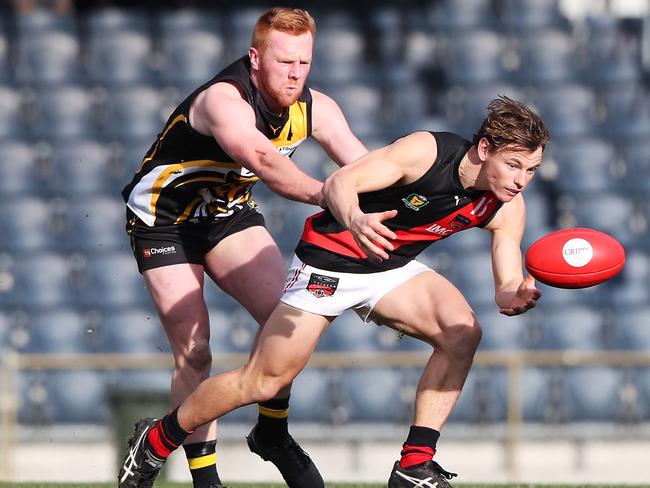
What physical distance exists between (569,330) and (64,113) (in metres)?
5.92

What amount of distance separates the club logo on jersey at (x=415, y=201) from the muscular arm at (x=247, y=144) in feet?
1.39

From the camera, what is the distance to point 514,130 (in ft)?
Answer: 17.1

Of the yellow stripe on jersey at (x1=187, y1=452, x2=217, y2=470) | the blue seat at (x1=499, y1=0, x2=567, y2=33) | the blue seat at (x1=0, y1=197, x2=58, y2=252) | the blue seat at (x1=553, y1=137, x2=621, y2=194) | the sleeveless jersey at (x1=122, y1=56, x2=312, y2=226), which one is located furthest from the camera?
the blue seat at (x1=499, y1=0, x2=567, y2=33)

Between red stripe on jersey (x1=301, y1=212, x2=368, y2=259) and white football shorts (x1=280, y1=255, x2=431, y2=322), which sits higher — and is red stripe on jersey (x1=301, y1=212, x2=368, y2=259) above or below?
above

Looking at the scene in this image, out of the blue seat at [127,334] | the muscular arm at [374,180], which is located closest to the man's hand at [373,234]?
the muscular arm at [374,180]

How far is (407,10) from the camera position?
48.2 ft

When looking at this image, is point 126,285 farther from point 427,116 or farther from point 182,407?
point 182,407

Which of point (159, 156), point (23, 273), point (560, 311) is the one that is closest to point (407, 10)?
point (560, 311)

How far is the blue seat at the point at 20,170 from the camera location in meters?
13.3

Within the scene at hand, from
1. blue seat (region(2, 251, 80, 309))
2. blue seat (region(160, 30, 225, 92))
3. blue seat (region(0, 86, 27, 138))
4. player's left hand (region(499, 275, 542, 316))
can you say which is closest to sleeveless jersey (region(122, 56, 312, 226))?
player's left hand (region(499, 275, 542, 316))

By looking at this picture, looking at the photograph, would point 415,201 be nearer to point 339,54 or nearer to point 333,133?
point 333,133

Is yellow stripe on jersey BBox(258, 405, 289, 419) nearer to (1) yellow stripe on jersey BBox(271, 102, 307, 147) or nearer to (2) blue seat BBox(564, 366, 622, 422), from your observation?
(1) yellow stripe on jersey BBox(271, 102, 307, 147)

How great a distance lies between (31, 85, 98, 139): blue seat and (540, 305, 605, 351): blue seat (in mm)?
5333

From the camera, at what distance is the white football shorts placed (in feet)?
17.9
